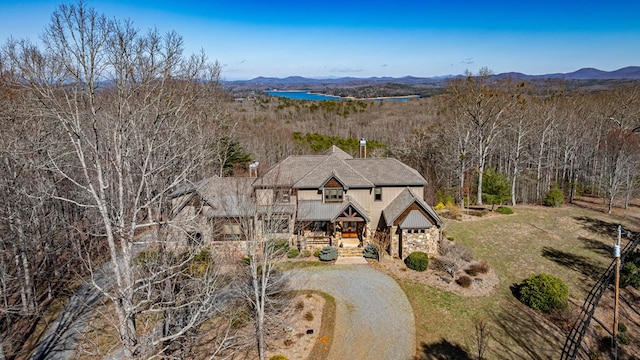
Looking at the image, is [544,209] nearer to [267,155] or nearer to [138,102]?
[267,155]

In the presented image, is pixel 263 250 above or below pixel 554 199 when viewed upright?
above

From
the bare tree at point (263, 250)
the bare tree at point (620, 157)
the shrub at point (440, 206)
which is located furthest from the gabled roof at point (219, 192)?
the bare tree at point (620, 157)

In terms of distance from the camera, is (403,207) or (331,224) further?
(331,224)

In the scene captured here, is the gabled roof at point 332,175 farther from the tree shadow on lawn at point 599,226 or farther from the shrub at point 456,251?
the tree shadow on lawn at point 599,226

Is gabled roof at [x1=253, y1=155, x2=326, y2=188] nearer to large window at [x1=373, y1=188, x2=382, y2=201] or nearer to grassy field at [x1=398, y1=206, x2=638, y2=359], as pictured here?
large window at [x1=373, y1=188, x2=382, y2=201]

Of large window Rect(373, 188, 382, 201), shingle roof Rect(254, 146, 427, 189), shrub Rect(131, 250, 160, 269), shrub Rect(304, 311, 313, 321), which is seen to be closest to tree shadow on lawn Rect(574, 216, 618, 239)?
shingle roof Rect(254, 146, 427, 189)

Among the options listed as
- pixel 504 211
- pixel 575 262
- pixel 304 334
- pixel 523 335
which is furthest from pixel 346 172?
pixel 575 262

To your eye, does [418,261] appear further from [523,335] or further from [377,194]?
[523,335]
